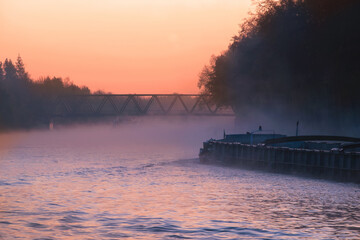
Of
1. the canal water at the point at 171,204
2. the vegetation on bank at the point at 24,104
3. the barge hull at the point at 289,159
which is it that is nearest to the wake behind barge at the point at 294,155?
the barge hull at the point at 289,159

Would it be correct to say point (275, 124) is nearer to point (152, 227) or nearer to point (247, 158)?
point (247, 158)

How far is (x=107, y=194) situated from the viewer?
36.9 m

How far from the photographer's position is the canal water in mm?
25844

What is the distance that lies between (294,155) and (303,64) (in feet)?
71.3

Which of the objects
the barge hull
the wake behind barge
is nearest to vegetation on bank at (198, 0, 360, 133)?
the wake behind barge

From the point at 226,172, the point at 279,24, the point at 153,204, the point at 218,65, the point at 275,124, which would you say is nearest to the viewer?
the point at 153,204

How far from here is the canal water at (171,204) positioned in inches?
1017

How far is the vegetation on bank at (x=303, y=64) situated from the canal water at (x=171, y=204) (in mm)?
18615

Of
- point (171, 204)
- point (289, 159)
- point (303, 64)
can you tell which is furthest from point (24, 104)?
point (171, 204)

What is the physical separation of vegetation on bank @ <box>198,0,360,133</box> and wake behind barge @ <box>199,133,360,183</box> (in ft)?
29.8

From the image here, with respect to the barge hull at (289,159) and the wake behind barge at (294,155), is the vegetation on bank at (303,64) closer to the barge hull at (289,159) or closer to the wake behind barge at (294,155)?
the wake behind barge at (294,155)

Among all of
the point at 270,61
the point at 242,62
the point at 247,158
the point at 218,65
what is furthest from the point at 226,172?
the point at 218,65

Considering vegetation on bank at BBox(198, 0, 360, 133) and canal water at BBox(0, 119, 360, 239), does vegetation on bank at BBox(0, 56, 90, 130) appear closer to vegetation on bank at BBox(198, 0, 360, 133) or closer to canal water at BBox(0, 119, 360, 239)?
vegetation on bank at BBox(198, 0, 360, 133)

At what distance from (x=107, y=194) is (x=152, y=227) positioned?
10.7m
